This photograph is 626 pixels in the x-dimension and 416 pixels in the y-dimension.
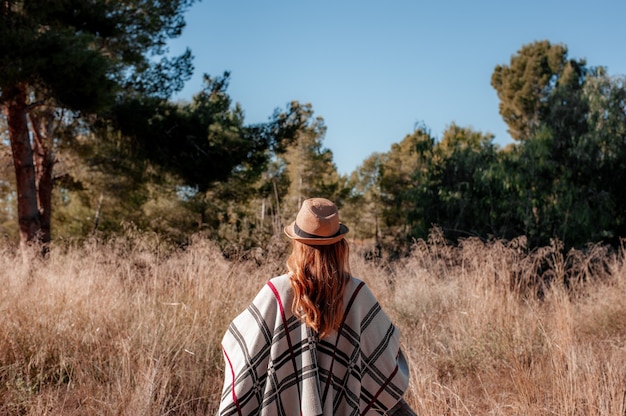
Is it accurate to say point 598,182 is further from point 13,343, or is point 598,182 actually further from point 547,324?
point 13,343

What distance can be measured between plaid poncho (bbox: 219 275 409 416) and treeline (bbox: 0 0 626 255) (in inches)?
170

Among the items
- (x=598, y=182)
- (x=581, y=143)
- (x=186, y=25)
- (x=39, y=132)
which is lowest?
(x=598, y=182)

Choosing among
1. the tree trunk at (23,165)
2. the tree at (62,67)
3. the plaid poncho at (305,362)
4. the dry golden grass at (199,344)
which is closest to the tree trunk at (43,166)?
the tree at (62,67)

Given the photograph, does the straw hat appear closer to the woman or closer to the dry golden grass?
the woman

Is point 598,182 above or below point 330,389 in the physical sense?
above

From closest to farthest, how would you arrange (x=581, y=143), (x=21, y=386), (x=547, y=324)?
(x=21, y=386) < (x=547, y=324) < (x=581, y=143)

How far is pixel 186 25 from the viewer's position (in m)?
12.4

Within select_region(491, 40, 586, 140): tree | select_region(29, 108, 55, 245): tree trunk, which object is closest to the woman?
select_region(29, 108, 55, 245): tree trunk

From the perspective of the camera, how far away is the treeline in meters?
8.34

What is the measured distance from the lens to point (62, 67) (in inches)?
308

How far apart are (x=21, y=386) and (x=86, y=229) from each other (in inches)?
701

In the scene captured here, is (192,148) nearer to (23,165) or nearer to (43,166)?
(23,165)

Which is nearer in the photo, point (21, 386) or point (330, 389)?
point (330, 389)

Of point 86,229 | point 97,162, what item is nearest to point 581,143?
point 97,162
